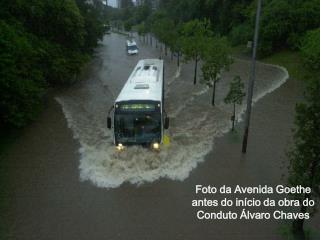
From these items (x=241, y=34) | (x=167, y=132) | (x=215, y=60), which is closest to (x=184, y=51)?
(x=215, y=60)

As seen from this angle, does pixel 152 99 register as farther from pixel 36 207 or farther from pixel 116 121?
pixel 36 207

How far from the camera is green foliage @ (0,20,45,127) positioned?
18891 millimetres

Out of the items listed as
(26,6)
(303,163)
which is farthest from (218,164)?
(26,6)

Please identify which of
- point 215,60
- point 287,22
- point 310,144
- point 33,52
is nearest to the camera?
point 310,144

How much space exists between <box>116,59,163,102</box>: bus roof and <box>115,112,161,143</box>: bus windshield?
29.0 inches

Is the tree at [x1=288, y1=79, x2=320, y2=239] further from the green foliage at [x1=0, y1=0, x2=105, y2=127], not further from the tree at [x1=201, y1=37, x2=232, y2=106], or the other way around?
the tree at [x1=201, y1=37, x2=232, y2=106]

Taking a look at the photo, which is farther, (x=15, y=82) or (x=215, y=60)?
(x=215, y=60)

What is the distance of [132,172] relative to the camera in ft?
51.6

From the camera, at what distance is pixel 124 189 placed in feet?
47.7

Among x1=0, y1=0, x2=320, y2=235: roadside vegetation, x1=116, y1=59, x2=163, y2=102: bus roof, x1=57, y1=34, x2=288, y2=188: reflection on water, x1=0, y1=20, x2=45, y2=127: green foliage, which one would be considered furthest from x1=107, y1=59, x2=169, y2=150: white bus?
x1=0, y1=20, x2=45, y2=127: green foliage

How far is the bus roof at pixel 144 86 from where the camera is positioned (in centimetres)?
1656

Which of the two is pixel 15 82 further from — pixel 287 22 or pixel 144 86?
pixel 287 22

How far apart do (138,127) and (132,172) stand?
1.93 metres

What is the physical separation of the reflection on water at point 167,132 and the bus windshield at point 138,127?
0.79 meters
